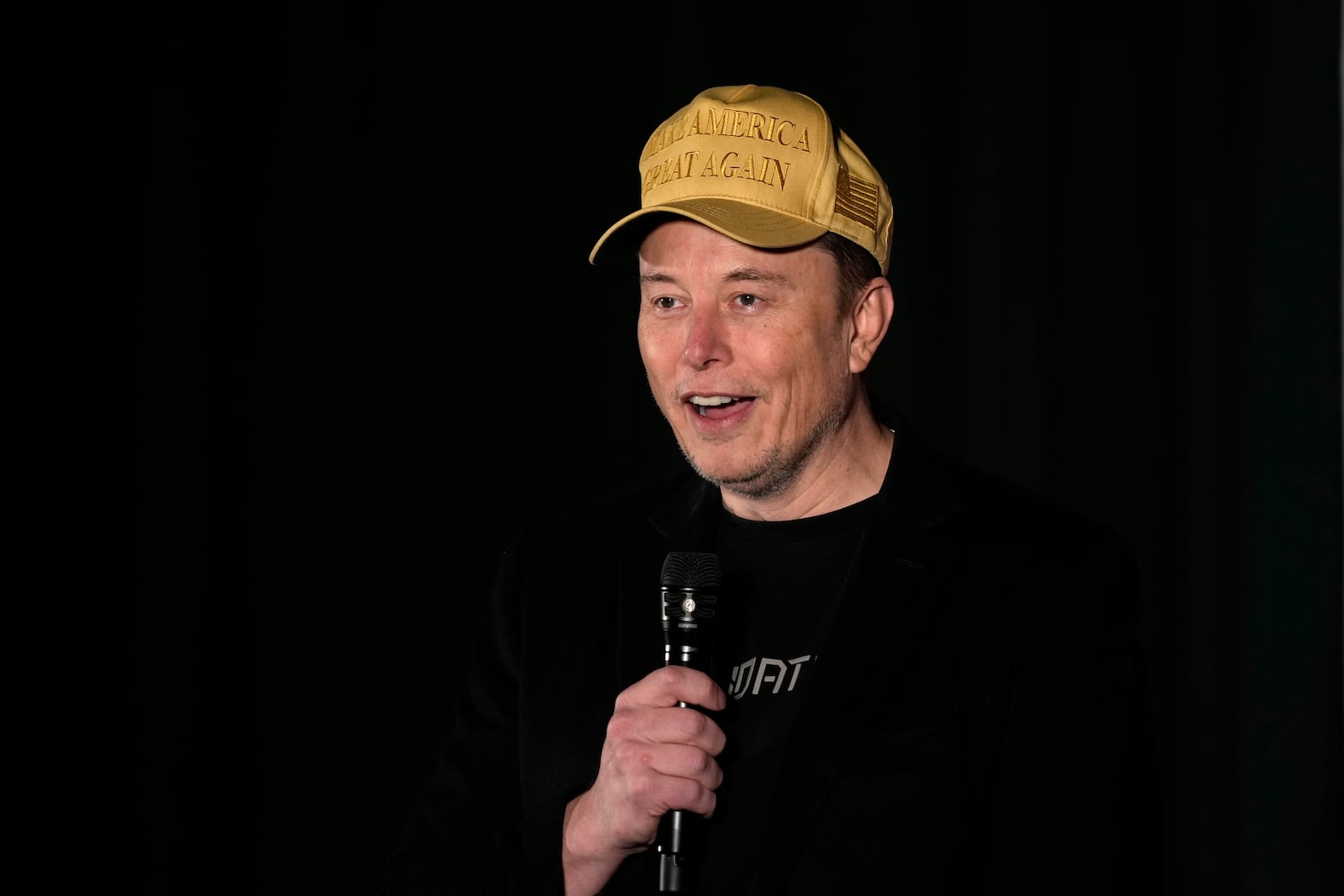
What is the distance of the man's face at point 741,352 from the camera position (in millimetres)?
1678

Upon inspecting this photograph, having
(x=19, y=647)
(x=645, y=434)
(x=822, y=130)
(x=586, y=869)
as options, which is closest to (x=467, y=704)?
(x=586, y=869)

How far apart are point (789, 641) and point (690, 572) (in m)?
0.30

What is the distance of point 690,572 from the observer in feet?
4.70

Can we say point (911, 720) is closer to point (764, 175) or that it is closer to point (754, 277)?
point (754, 277)

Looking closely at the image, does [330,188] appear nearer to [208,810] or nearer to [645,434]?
[645,434]

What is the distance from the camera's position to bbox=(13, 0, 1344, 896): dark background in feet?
8.82

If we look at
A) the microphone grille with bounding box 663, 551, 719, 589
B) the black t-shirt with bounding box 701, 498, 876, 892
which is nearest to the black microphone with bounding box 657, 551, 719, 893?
the microphone grille with bounding box 663, 551, 719, 589

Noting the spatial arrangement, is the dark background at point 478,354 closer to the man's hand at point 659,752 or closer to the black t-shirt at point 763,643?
the black t-shirt at point 763,643

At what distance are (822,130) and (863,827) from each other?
0.84 meters

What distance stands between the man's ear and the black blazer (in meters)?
0.12

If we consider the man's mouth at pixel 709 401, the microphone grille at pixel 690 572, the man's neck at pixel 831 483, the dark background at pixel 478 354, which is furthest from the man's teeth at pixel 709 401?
the dark background at pixel 478 354

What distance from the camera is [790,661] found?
1670 mm

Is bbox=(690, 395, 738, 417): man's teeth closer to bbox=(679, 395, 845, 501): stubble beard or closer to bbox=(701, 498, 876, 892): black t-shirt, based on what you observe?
bbox=(679, 395, 845, 501): stubble beard

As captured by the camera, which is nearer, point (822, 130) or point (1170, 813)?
point (822, 130)
